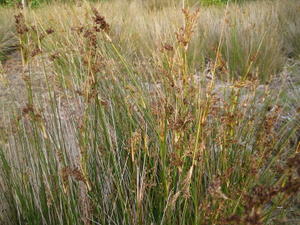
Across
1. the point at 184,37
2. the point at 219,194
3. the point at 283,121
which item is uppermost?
the point at 184,37

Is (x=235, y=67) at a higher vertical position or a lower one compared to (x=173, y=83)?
lower

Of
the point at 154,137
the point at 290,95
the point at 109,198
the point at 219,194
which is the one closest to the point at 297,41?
the point at 290,95

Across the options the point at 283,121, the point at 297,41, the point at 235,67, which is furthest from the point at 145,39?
the point at 283,121

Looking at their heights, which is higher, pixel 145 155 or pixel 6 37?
pixel 145 155

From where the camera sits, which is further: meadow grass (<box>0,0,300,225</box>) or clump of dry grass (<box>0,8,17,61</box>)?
clump of dry grass (<box>0,8,17,61</box>)

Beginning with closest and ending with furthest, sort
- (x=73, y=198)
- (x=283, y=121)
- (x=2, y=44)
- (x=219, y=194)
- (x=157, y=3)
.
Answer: (x=219, y=194) < (x=73, y=198) < (x=283, y=121) < (x=2, y=44) < (x=157, y=3)

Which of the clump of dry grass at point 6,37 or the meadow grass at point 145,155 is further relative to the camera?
the clump of dry grass at point 6,37

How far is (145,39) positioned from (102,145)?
295cm

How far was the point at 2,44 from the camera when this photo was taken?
5.23 meters

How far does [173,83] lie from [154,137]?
25.9 inches

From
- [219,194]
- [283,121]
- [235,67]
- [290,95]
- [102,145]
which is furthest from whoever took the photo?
[235,67]

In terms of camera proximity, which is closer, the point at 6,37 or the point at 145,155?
the point at 145,155

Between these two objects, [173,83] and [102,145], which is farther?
[102,145]

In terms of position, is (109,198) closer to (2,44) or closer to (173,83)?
(173,83)
